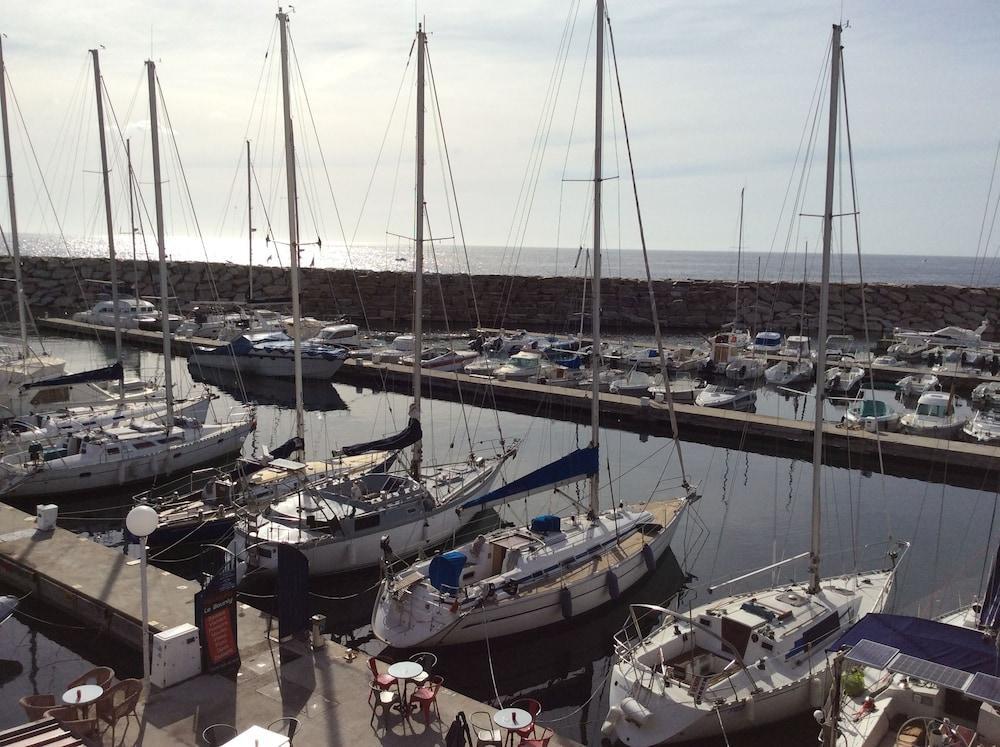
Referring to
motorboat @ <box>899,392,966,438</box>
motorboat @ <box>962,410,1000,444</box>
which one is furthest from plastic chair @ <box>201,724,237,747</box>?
motorboat @ <box>962,410,1000,444</box>

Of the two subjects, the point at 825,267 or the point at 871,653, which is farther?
the point at 825,267

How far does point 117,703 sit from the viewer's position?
1062cm

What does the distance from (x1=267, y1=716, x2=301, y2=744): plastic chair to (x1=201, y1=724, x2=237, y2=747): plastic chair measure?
0.49 meters

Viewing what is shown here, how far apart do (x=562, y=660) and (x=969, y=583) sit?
10.3m

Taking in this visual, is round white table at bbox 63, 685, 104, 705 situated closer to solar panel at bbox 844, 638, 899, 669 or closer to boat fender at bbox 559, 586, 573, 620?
boat fender at bbox 559, 586, 573, 620

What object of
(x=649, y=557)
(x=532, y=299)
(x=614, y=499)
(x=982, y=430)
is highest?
(x=532, y=299)

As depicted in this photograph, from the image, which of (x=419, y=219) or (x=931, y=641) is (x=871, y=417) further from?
(x=931, y=641)

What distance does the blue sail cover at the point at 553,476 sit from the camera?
17688 millimetres

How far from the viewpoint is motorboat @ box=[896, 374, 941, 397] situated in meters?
40.1

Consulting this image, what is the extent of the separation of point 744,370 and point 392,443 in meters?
28.0

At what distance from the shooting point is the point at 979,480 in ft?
87.8

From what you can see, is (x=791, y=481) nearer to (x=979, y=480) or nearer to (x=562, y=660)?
(x=979, y=480)

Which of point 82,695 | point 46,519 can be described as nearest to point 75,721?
point 82,695

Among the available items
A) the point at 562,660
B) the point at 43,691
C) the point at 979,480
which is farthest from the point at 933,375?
the point at 43,691
